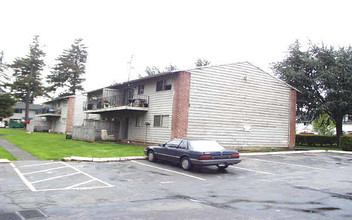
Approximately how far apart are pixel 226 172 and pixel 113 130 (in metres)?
17.0

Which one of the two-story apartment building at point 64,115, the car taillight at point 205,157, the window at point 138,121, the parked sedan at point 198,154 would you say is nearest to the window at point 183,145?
the parked sedan at point 198,154

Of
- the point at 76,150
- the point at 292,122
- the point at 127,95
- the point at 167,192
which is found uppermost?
the point at 127,95

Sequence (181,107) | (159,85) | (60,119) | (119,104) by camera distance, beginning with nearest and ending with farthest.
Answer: (181,107) < (159,85) < (119,104) < (60,119)

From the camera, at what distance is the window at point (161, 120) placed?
19967 millimetres

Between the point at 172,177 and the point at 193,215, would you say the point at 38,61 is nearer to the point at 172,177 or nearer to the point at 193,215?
the point at 172,177

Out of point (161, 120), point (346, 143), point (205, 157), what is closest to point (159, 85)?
point (161, 120)

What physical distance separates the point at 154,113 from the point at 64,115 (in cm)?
2612

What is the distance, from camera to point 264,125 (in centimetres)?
2227

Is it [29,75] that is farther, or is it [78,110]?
[29,75]

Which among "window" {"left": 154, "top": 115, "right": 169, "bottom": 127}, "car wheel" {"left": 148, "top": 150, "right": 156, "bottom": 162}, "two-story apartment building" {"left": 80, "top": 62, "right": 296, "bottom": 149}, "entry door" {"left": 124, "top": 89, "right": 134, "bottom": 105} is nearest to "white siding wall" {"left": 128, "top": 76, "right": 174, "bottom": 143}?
"two-story apartment building" {"left": 80, "top": 62, "right": 296, "bottom": 149}

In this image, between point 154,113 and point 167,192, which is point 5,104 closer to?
point 154,113

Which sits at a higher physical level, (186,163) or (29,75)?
(29,75)

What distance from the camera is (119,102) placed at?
1061 inches

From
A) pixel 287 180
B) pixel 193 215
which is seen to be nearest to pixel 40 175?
pixel 193 215
